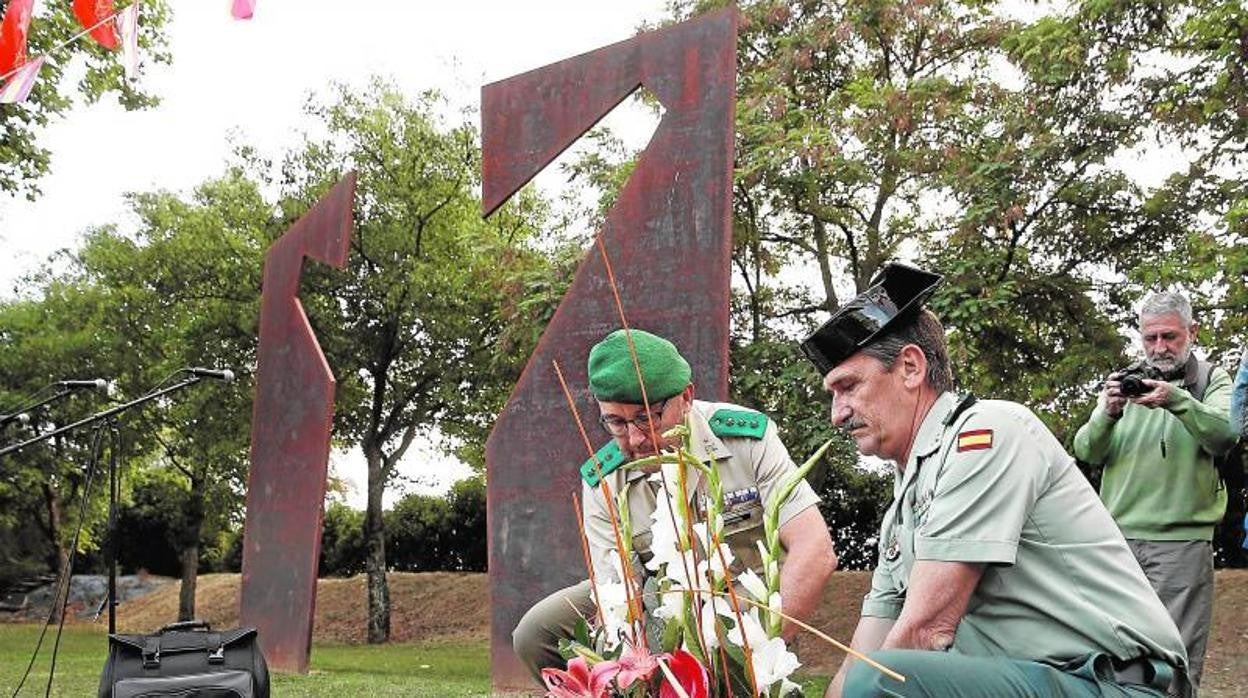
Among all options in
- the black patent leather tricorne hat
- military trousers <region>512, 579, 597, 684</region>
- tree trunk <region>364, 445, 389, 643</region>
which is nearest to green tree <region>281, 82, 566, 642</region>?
tree trunk <region>364, 445, 389, 643</region>

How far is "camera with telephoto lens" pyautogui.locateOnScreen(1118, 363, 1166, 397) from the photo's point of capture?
11.8ft

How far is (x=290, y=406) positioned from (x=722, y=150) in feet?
12.1

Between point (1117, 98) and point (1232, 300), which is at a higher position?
point (1117, 98)

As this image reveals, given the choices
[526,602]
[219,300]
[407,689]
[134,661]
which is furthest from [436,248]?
[134,661]

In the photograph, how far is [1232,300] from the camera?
27.8 feet

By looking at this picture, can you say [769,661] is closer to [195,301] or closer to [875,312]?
[875,312]

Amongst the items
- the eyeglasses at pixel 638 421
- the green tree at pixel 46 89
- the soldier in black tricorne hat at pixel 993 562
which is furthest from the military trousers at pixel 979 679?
the green tree at pixel 46 89

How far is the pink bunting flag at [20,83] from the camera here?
7.08 metres

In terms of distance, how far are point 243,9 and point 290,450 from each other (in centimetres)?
306

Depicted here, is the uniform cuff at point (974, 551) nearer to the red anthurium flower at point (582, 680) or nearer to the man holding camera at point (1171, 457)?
the red anthurium flower at point (582, 680)

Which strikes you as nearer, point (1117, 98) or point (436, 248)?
point (1117, 98)

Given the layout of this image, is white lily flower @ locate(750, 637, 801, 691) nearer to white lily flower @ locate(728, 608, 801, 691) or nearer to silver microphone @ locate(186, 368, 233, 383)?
white lily flower @ locate(728, 608, 801, 691)

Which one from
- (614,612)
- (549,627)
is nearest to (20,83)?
(549,627)

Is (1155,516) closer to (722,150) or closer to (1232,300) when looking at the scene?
(722,150)
